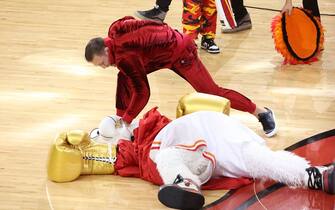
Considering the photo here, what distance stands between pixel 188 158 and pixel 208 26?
176cm

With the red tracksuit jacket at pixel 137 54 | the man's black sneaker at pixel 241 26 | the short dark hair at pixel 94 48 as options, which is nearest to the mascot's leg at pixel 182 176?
the red tracksuit jacket at pixel 137 54

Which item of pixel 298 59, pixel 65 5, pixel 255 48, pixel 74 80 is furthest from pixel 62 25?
pixel 298 59

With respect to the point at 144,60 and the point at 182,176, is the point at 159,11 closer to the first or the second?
the point at 144,60

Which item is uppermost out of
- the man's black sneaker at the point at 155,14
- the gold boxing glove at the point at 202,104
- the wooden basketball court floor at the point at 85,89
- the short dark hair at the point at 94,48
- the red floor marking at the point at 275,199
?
the short dark hair at the point at 94,48

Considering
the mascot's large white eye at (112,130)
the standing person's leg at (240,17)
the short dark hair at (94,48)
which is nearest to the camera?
the short dark hair at (94,48)

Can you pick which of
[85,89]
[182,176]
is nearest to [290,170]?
[182,176]

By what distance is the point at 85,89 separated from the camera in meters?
3.82

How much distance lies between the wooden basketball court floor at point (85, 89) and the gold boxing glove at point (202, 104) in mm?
375

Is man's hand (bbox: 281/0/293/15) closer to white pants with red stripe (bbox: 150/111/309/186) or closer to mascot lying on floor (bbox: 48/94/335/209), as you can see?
mascot lying on floor (bbox: 48/94/335/209)

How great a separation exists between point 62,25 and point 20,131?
159cm

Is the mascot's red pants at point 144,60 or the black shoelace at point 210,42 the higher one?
the mascot's red pants at point 144,60

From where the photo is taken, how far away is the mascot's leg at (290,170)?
2.61 metres

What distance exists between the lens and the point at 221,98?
308 centimetres

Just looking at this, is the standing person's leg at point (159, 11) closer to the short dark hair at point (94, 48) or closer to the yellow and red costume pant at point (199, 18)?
the yellow and red costume pant at point (199, 18)
